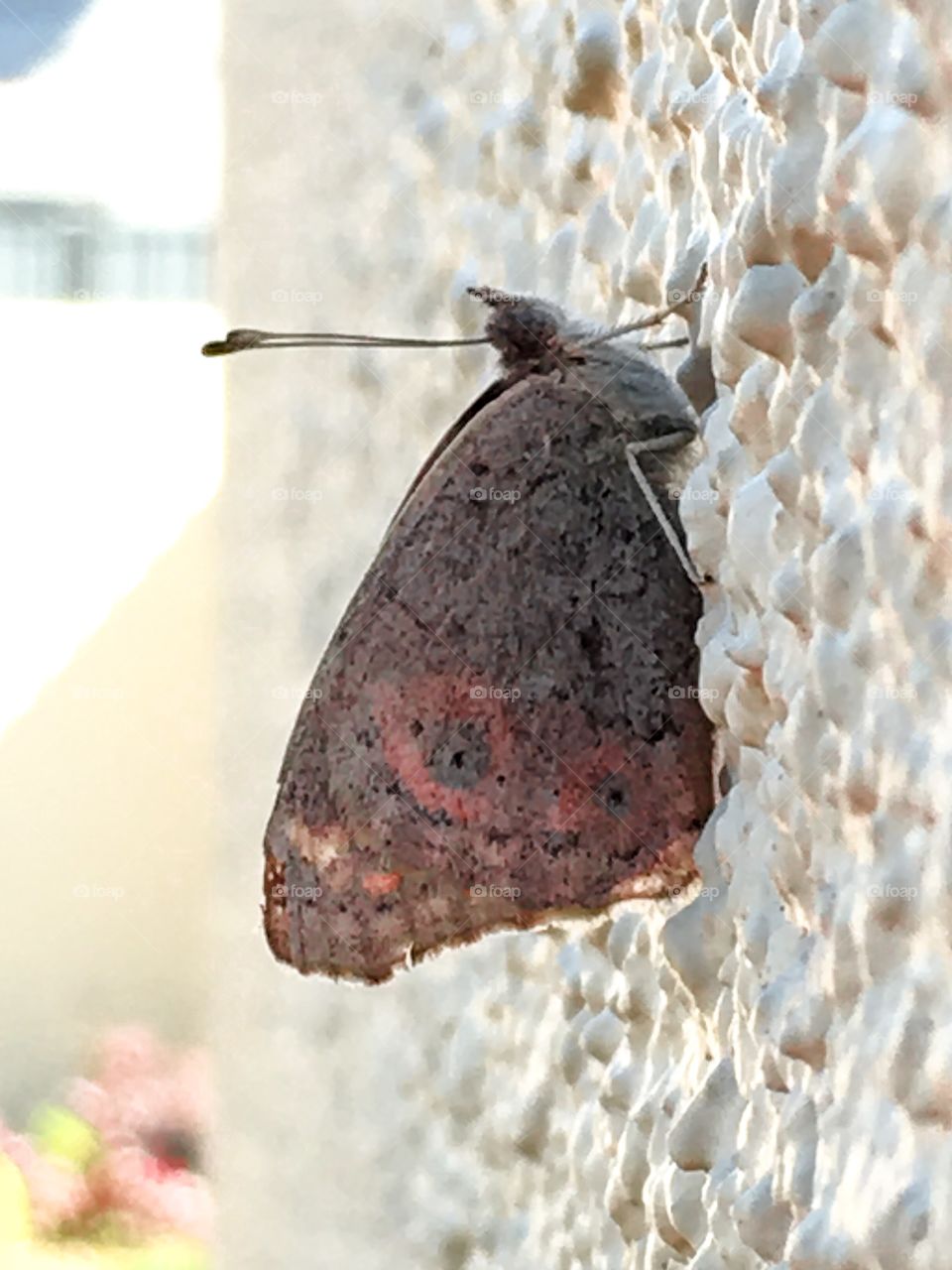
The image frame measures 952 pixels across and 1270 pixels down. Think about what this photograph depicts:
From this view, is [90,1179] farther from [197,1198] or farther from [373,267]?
[373,267]

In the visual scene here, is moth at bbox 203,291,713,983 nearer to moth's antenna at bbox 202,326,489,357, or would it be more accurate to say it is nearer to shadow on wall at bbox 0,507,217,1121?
moth's antenna at bbox 202,326,489,357

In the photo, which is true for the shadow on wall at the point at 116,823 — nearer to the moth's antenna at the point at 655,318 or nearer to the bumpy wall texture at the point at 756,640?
the bumpy wall texture at the point at 756,640

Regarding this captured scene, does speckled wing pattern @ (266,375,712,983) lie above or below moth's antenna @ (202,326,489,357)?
below

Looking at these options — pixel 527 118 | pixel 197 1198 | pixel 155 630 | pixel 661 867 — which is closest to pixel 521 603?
pixel 661 867

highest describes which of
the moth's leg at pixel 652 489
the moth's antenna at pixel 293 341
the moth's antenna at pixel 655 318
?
the moth's antenna at pixel 655 318

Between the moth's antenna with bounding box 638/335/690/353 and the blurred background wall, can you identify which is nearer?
the moth's antenna with bounding box 638/335/690/353

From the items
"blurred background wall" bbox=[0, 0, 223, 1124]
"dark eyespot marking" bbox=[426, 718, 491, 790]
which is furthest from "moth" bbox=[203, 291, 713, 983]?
"blurred background wall" bbox=[0, 0, 223, 1124]

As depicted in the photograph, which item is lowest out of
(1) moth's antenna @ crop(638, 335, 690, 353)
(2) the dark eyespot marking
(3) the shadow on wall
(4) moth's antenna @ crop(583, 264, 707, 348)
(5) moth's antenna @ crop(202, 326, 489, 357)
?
(3) the shadow on wall

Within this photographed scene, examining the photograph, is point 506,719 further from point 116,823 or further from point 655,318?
point 116,823

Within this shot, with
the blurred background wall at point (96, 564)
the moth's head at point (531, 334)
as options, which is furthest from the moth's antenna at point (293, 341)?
the blurred background wall at point (96, 564)

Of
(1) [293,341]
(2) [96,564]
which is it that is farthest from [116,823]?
(1) [293,341]
